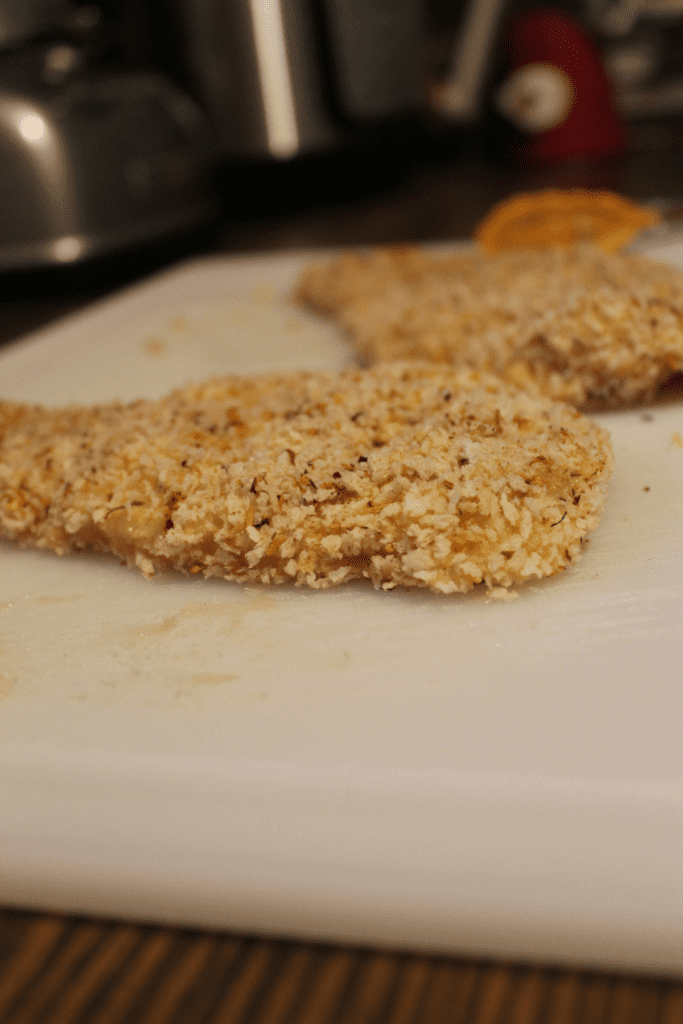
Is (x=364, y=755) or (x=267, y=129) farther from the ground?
(x=267, y=129)

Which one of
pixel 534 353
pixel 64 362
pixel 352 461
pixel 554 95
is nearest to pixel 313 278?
pixel 64 362

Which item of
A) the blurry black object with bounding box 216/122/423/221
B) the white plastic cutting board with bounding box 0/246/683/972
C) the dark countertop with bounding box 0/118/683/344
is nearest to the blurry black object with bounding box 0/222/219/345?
the dark countertop with bounding box 0/118/683/344

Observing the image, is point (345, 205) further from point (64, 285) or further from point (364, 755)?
point (364, 755)

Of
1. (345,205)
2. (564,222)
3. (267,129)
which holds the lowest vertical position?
(345,205)

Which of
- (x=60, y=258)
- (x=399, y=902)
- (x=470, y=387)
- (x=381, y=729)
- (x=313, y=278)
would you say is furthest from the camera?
(x=60, y=258)

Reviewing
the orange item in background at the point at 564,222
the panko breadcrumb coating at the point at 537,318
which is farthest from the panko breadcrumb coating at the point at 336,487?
the orange item in background at the point at 564,222

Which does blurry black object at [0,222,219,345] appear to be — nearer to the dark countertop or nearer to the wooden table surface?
the dark countertop

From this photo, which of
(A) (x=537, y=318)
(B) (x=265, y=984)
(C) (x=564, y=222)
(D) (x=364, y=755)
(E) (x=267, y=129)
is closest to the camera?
(B) (x=265, y=984)

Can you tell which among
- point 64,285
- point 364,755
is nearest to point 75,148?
point 64,285

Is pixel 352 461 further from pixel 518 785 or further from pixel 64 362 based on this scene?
pixel 64 362
